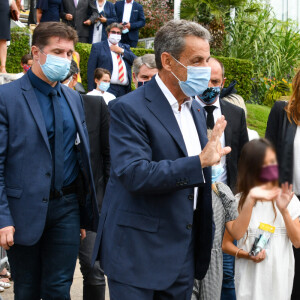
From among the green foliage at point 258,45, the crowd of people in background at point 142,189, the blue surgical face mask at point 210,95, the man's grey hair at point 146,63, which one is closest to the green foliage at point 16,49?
the green foliage at point 258,45

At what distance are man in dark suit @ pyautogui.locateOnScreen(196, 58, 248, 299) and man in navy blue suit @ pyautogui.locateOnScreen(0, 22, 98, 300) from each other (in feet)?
2.74

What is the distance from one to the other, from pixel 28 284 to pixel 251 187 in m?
2.52

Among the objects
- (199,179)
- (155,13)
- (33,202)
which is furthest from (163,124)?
(155,13)

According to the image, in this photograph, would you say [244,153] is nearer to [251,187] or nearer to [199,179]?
[251,187]

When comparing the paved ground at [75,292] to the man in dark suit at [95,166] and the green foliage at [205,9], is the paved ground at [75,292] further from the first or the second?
the green foliage at [205,9]

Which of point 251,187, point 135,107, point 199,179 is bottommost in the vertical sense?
point 199,179

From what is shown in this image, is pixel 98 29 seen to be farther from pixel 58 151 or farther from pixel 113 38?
pixel 58 151

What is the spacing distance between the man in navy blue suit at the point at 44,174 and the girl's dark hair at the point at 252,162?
2.12 m

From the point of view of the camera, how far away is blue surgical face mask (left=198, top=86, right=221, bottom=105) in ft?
11.6

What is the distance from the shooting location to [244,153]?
1085 mm

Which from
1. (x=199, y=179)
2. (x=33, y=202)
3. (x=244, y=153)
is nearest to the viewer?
(x=244, y=153)

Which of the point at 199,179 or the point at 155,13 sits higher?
the point at 199,179

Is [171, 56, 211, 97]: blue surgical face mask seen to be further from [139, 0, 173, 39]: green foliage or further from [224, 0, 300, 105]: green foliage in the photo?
[139, 0, 173, 39]: green foliage

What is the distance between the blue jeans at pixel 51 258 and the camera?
10.7ft
